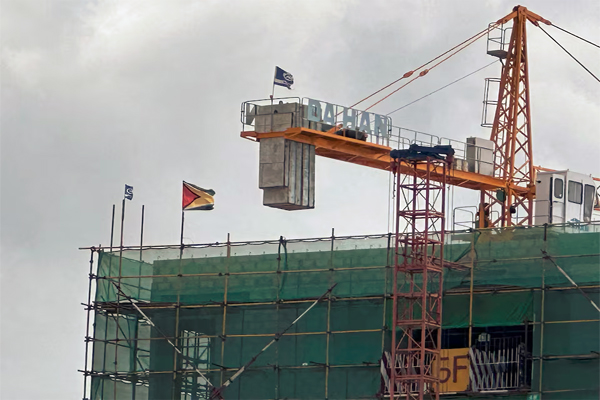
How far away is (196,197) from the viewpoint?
98938mm

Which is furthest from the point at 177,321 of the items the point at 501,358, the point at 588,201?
the point at 588,201

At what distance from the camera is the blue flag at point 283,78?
328ft

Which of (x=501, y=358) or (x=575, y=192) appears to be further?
(x=575, y=192)

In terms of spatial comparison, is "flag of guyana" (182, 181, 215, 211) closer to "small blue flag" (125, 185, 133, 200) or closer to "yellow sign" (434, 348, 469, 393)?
"small blue flag" (125, 185, 133, 200)

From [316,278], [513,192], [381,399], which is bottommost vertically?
[381,399]

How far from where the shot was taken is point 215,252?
311 ft

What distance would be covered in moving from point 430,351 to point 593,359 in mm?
8397

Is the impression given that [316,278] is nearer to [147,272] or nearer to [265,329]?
[265,329]

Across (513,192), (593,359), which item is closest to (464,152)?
(513,192)

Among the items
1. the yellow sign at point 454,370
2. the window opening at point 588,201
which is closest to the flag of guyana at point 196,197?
the yellow sign at point 454,370

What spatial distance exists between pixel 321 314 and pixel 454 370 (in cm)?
758

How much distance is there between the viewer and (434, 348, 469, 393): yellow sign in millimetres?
87812

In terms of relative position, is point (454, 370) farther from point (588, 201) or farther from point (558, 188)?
point (588, 201)

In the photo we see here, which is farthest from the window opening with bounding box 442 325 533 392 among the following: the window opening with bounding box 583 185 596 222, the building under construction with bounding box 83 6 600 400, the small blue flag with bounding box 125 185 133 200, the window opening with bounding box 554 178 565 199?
the small blue flag with bounding box 125 185 133 200
